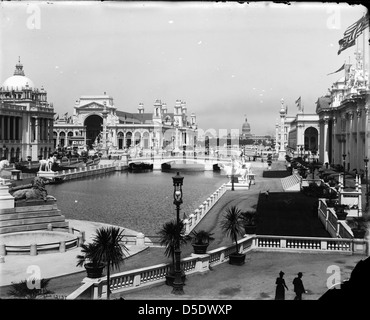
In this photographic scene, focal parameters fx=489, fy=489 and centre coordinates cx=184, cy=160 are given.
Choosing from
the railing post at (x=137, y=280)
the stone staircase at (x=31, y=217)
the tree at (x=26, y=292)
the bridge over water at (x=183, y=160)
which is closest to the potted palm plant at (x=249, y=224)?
the railing post at (x=137, y=280)

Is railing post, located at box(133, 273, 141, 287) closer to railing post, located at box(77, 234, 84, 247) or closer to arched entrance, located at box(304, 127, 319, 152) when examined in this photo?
railing post, located at box(77, 234, 84, 247)

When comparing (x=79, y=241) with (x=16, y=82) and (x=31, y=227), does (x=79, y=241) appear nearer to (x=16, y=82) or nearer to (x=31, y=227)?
(x=31, y=227)

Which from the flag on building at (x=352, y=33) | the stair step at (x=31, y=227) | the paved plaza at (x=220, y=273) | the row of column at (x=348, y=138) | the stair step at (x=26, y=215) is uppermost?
the flag on building at (x=352, y=33)

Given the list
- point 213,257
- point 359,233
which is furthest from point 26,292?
point 359,233

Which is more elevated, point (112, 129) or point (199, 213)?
point (112, 129)

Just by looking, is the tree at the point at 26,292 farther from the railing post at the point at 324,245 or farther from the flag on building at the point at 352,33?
the flag on building at the point at 352,33
